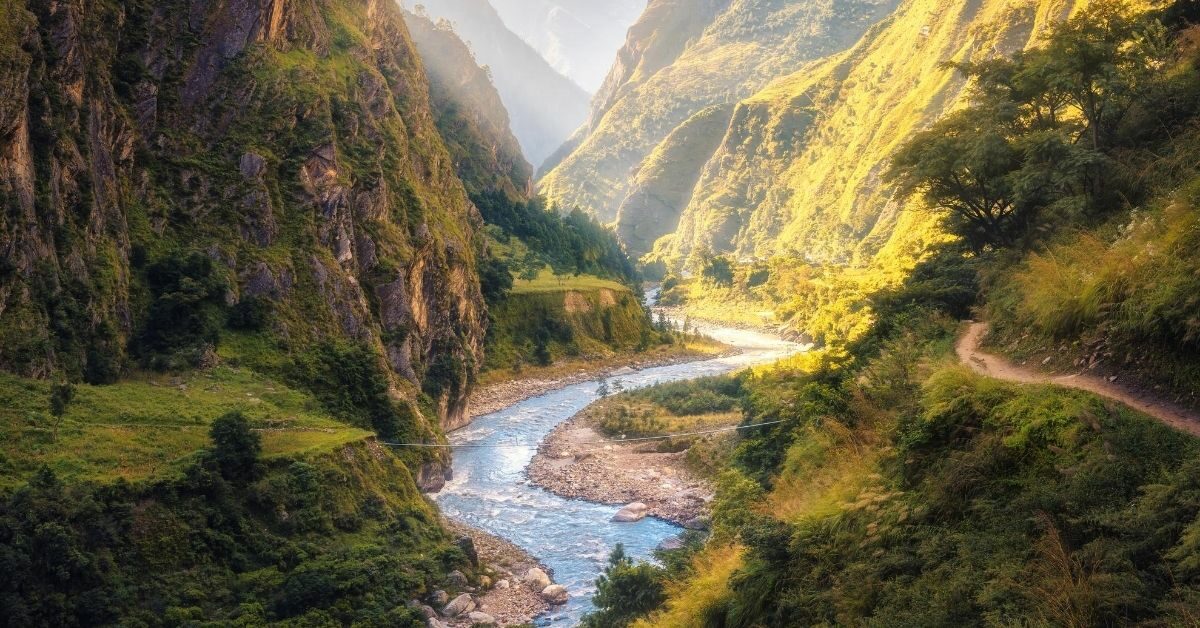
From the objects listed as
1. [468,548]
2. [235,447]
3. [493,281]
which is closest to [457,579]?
[468,548]

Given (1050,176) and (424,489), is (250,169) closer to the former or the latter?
(424,489)

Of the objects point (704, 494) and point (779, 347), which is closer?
point (704, 494)

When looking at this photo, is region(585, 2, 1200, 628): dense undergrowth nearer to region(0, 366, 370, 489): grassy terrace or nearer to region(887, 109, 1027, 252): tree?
region(887, 109, 1027, 252): tree

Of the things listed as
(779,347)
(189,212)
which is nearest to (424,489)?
(189,212)

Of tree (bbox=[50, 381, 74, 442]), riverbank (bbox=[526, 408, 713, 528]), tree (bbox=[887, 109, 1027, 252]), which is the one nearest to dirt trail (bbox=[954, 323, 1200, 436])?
tree (bbox=[887, 109, 1027, 252])

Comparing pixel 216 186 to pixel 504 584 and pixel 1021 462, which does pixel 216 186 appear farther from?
pixel 1021 462

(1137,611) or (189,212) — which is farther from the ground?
(189,212)
